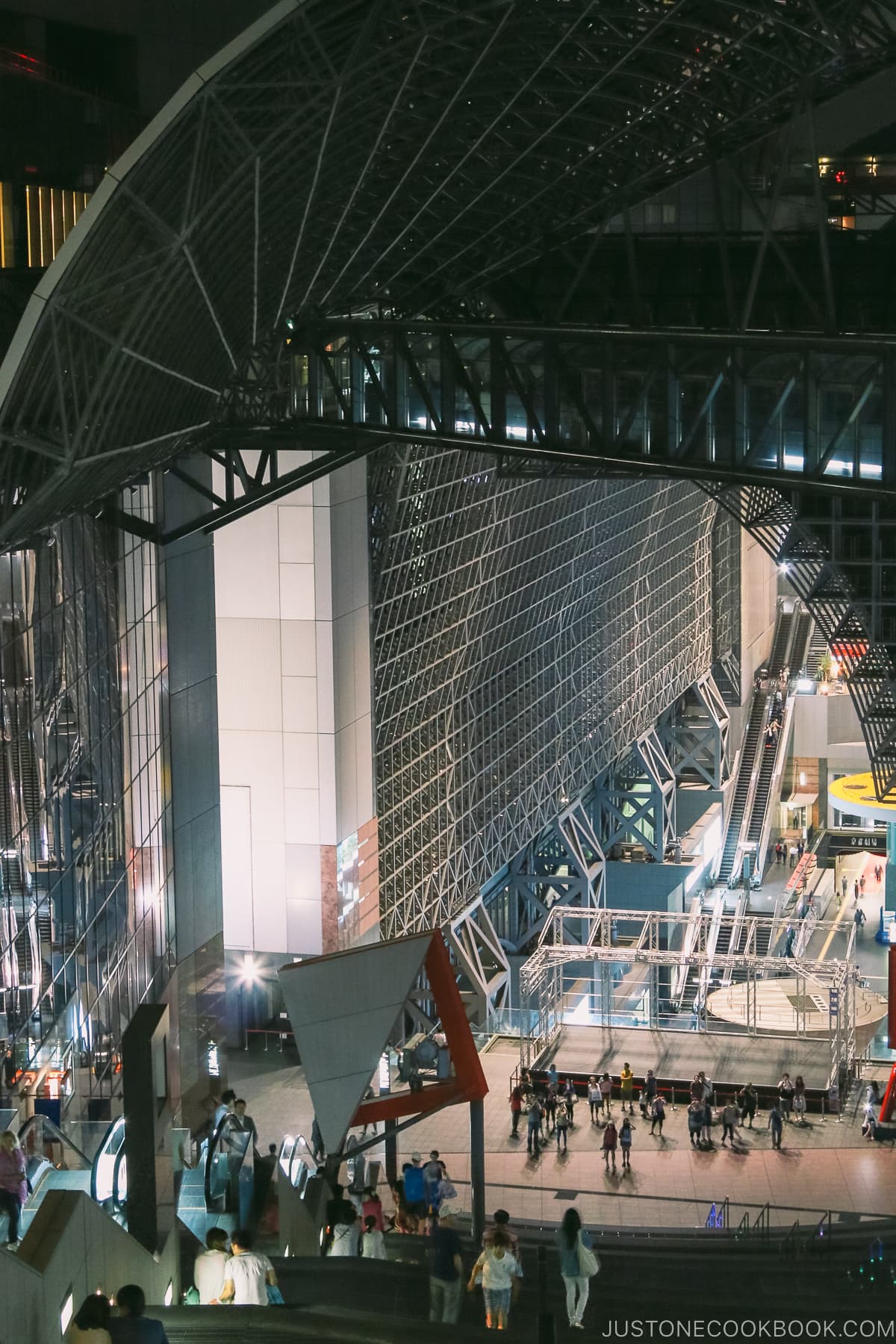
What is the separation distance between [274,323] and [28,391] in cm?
995

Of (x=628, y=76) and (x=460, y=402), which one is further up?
(x=628, y=76)

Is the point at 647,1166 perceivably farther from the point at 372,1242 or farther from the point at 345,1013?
the point at 372,1242

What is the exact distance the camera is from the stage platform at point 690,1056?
40875mm

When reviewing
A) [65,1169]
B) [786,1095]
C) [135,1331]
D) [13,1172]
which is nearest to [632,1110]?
[786,1095]

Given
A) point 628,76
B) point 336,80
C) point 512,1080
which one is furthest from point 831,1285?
point 512,1080

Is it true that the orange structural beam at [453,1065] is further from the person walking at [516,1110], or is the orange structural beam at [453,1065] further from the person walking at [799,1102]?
the person walking at [799,1102]

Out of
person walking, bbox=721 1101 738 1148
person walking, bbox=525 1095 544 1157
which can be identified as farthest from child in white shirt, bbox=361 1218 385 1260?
person walking, bbox=721 1101 738 1148

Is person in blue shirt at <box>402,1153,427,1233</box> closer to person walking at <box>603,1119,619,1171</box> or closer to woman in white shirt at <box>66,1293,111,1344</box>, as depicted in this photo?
person walking at <box>603,1119,619,1171</box>

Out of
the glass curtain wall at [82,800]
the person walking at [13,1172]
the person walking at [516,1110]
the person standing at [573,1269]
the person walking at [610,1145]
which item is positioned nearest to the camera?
the person walking at [13,1172]

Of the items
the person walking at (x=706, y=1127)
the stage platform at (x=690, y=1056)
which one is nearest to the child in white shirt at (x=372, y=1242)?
the person walking at (x=706, y=1127)

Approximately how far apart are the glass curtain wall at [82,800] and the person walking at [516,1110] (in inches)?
392

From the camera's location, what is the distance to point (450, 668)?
4866 cm

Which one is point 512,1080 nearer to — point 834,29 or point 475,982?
point 475,982

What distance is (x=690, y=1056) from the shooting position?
42219mm
